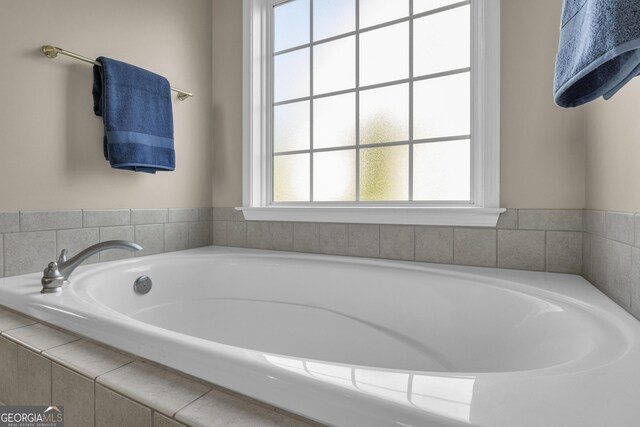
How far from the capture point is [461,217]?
1.50 m

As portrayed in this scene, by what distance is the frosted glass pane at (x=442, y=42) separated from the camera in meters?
1.66

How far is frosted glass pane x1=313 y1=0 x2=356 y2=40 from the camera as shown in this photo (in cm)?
196

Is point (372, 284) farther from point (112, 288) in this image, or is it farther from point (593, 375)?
point (112, 288)

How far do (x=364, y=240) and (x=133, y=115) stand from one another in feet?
4.26

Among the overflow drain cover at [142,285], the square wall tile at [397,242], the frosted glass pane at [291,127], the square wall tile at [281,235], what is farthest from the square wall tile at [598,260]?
the overflow drain cover at [142,285]

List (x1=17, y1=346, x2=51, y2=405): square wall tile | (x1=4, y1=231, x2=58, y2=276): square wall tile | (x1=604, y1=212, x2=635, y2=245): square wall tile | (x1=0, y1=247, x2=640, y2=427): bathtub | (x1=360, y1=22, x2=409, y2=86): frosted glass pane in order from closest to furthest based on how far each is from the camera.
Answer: (x1=0, y1=247, x2=640, y2=427): bathtub, (x1=17, y1=346, x2=51, y2=405): square wall tile, (x1=604, y1=212, x2=635, y2=245): square wall tile, (x1=4, y1=231, x2=58, y2=276): square wall tile, (x1=360, y1=22, x2=409, y2=86): frosted glass pane

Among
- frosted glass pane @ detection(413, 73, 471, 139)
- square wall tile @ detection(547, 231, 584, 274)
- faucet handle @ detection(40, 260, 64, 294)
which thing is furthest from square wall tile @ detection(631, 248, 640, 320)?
faucet handle @ detection(40, 260, 64, 294)

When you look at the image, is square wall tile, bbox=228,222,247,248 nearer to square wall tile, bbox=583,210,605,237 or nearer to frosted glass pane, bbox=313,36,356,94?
frosted glass pane, bbox=313,36,356,94

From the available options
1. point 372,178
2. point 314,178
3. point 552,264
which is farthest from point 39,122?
point 552,264

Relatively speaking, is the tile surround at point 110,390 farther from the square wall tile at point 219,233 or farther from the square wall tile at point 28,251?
the square wall tile at point 219,233

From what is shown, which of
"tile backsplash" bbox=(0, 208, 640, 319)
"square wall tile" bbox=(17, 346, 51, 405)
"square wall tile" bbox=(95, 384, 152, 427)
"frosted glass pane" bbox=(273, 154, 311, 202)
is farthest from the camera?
"frosted glass pane" bbox=(273, 154, 311, 202)

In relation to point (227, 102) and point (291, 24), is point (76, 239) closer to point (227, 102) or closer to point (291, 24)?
point (227, 102)

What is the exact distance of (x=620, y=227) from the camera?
0.94m

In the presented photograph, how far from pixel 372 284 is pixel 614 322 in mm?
828
